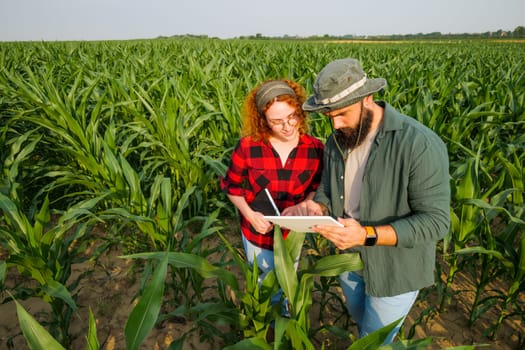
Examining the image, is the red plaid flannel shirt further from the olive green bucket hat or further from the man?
the olive green bucket hat

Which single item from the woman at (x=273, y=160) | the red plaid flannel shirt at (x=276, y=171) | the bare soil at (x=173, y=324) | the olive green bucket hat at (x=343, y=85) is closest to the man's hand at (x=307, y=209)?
the woman at (x=273, y=160)

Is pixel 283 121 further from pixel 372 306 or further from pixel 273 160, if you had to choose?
pixel 372 306

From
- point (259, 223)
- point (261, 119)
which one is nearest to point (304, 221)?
point (259, 223)

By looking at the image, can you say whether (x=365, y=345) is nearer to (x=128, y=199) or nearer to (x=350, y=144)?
(x=350, y=144)

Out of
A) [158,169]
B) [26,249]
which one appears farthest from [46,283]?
[158,169]

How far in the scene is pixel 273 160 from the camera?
1.43m

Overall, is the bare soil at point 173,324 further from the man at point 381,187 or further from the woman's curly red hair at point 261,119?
the woman's curly red hair at point 261,119

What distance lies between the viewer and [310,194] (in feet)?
4.92

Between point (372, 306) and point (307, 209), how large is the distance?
0.45 m

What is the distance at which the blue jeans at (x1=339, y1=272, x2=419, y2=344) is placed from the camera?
119cm

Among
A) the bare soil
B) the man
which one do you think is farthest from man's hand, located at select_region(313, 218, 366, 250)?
the bare soil

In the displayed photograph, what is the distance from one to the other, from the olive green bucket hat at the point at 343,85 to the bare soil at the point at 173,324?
1.18m

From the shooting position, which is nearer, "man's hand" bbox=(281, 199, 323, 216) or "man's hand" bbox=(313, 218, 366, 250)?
"man's hand" bbox=(313, 218, 366, 250)

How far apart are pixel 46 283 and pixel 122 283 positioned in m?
0.79
